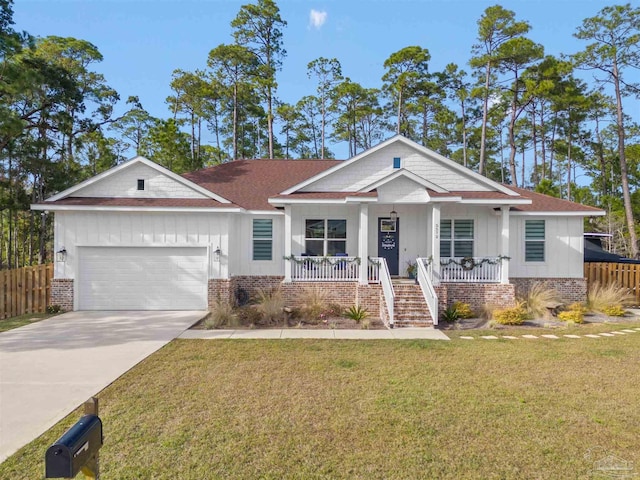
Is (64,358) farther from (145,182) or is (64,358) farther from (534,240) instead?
(534,240)

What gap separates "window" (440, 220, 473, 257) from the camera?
1377cm

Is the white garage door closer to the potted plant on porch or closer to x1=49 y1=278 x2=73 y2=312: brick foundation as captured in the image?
x1=49 y1=278 x2=73 y2=312: brick foundation

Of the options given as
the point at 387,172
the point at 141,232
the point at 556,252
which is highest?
the point at 387,172

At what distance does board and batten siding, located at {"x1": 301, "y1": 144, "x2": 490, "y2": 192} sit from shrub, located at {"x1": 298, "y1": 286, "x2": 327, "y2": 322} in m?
3.74

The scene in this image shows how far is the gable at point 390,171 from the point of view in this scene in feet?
44.0

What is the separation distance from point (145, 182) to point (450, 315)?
36.9ft

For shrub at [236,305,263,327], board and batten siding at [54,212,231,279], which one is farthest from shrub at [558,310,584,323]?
board and batten siding at [54,212,231,279]

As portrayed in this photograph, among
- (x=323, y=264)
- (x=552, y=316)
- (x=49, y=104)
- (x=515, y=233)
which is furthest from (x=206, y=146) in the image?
(x=552, y=316)

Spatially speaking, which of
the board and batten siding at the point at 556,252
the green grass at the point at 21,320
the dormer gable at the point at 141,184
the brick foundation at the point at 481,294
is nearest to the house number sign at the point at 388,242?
the brick foundation at the point at 481,294

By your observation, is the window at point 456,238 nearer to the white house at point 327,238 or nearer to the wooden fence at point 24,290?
the white house at point 327,238

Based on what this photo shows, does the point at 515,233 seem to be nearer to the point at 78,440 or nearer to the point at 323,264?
the point at 323,264

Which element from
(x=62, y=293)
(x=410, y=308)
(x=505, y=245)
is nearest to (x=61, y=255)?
(x=62, y=293)

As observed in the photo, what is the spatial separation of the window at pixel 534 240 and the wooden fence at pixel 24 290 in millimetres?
17298

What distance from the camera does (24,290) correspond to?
11.9m
